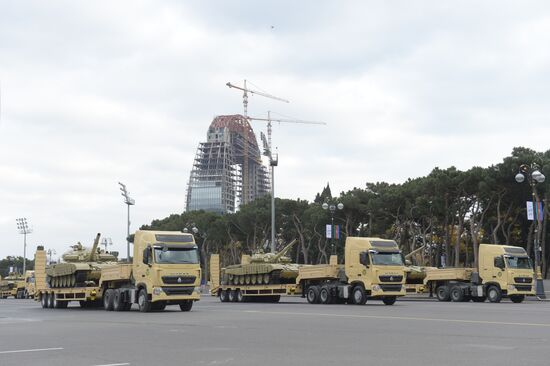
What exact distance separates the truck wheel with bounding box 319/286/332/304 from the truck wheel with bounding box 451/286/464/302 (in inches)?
325

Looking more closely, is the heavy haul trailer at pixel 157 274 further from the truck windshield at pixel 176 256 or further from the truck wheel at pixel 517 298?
the truck wheel at pixel 517 298

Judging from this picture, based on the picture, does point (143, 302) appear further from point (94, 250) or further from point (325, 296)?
point (94, 250)

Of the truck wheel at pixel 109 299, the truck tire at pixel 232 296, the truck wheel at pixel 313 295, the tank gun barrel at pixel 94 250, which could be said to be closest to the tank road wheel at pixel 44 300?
the tank gun barrel at pixel 94 250

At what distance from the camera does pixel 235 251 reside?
10162 cm

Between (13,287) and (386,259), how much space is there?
192ft

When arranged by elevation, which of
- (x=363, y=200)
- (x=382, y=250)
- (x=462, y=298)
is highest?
(x=363, y=200)

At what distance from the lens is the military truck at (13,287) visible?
3110 inches

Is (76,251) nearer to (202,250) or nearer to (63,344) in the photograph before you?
(63,344)

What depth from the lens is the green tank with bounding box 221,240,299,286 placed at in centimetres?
4259

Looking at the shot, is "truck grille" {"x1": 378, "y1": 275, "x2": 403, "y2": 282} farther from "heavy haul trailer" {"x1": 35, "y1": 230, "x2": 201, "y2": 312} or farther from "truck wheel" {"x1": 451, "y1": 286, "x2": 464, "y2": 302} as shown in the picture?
"heavy haul trailer" {"x1": 35, "y1": 230, "x2": 201, "y2": 312}

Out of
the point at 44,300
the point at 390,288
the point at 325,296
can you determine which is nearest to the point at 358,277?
the point at 390,288

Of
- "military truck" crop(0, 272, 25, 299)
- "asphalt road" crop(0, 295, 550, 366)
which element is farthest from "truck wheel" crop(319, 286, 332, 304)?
"military truck" crop(0, 272, 25, 299)

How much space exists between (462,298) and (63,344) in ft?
97.5

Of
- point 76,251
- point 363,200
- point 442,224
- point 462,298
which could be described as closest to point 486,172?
point 442,224
